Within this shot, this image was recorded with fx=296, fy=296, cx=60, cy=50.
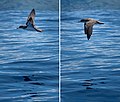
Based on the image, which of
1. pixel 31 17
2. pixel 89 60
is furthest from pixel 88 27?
pixel 31 17

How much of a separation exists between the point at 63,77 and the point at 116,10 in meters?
0.81

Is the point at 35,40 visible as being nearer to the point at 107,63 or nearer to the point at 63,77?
the point at 63,77

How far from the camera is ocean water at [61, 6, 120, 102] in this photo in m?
2.77

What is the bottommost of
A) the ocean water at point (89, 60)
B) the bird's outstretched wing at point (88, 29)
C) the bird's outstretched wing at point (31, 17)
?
the ocean water at point (89, 60)

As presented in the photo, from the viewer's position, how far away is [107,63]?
111 inches

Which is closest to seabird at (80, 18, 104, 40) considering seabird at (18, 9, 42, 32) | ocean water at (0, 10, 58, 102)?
ocean water at (0, 10, 58, 102)

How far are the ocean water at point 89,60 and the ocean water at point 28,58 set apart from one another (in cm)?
10

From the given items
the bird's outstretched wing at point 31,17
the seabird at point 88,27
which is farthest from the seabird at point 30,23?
the seabird at point 88,27

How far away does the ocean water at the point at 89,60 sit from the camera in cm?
277

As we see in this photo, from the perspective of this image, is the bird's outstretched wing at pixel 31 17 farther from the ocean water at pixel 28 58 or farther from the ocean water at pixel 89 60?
the ocean water at pixel 89 60

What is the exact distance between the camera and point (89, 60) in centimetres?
280

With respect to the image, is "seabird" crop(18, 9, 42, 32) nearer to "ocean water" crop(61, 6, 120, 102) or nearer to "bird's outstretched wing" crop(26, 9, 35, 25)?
"bird's outstretched wing" crop(26, 9, 35, 25)

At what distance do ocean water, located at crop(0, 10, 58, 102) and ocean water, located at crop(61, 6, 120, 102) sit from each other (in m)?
0.10

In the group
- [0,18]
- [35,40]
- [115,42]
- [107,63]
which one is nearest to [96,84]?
[107,63]
